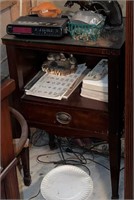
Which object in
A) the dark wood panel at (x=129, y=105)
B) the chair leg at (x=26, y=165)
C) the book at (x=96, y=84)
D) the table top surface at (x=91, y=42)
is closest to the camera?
the dark wood panel at (x=129, y=105)

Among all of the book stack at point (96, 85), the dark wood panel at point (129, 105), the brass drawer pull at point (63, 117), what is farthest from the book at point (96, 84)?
the dark wood panel at point (129, 105)

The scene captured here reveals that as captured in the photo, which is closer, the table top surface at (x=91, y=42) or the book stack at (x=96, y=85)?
the table top surface at (x=91, y=42)

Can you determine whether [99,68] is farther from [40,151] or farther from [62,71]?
[40,151]

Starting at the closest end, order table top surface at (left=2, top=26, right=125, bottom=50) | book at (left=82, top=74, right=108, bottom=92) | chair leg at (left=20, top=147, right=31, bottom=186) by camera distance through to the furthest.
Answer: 1. table top surface at (left=2, top=26, right=125, bottom=50)
2. book at (left=82, top=74, right=108, bottom=92)
3. chair leg at (left=20, top=147, right=31, bottom=186)

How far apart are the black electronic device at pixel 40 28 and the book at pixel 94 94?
26cm

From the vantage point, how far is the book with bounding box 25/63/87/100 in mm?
1578

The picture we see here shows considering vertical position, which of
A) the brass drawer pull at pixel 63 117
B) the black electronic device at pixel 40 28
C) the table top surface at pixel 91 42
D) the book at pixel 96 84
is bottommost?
the brass drawer pull at pixel 63 117

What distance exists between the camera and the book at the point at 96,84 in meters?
1.51

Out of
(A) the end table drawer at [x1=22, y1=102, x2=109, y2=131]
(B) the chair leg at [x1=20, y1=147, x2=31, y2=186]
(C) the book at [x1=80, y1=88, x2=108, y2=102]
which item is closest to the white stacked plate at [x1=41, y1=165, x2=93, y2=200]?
(B) the chair leg at [x1=20, y1=147, x2=31, y2=186]

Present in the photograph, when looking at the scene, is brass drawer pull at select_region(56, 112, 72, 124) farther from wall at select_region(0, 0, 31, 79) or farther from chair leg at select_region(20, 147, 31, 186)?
wall at select_region(0, 0, 31, 79)

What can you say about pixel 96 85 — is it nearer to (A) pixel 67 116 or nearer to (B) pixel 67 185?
(A) pixel 67 116

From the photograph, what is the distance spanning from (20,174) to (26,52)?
24.2 inches

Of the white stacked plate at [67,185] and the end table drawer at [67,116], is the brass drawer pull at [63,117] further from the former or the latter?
the white stacked plate at [67,185]

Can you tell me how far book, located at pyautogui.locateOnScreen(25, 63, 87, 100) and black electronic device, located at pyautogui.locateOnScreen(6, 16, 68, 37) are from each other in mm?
248
